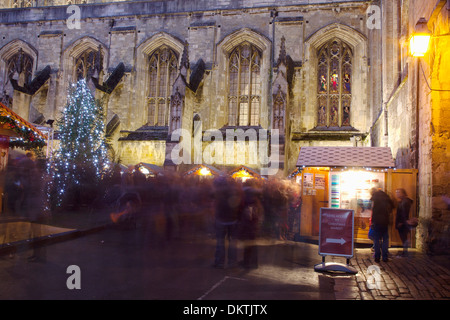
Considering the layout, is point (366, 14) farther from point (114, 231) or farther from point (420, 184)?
point (114, 231)

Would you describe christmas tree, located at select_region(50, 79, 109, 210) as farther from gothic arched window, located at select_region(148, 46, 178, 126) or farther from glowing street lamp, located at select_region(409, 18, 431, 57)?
glowing street lamp, located at select_region(409, 18, 431, 57)

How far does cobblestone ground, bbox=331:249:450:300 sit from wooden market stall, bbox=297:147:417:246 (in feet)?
7.05

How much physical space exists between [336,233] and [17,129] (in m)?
8.28

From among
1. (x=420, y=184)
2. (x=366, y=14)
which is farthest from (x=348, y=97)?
(x=420, y=184)

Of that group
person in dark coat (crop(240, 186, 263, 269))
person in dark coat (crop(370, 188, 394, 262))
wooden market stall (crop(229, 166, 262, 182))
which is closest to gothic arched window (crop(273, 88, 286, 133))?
wooden market stall (crop(229, 166, 262, 182))

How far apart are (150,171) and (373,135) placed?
983 centimetres

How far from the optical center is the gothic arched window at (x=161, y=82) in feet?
64.0

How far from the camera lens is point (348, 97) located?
17562 millimetres

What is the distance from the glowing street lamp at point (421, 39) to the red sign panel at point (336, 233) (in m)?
3.34

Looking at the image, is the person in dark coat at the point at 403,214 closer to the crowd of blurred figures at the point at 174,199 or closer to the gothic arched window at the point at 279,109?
the crowd of blurred figures at the point at 174,199

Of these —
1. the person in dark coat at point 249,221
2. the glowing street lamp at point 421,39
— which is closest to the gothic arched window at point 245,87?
the person in dark coat at point 249,221

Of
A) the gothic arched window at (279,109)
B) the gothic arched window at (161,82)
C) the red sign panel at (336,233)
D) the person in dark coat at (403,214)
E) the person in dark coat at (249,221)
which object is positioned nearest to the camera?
the red sign panel at (336,233)

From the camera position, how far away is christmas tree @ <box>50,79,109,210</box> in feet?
42.2

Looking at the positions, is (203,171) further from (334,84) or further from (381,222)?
(381,222)
